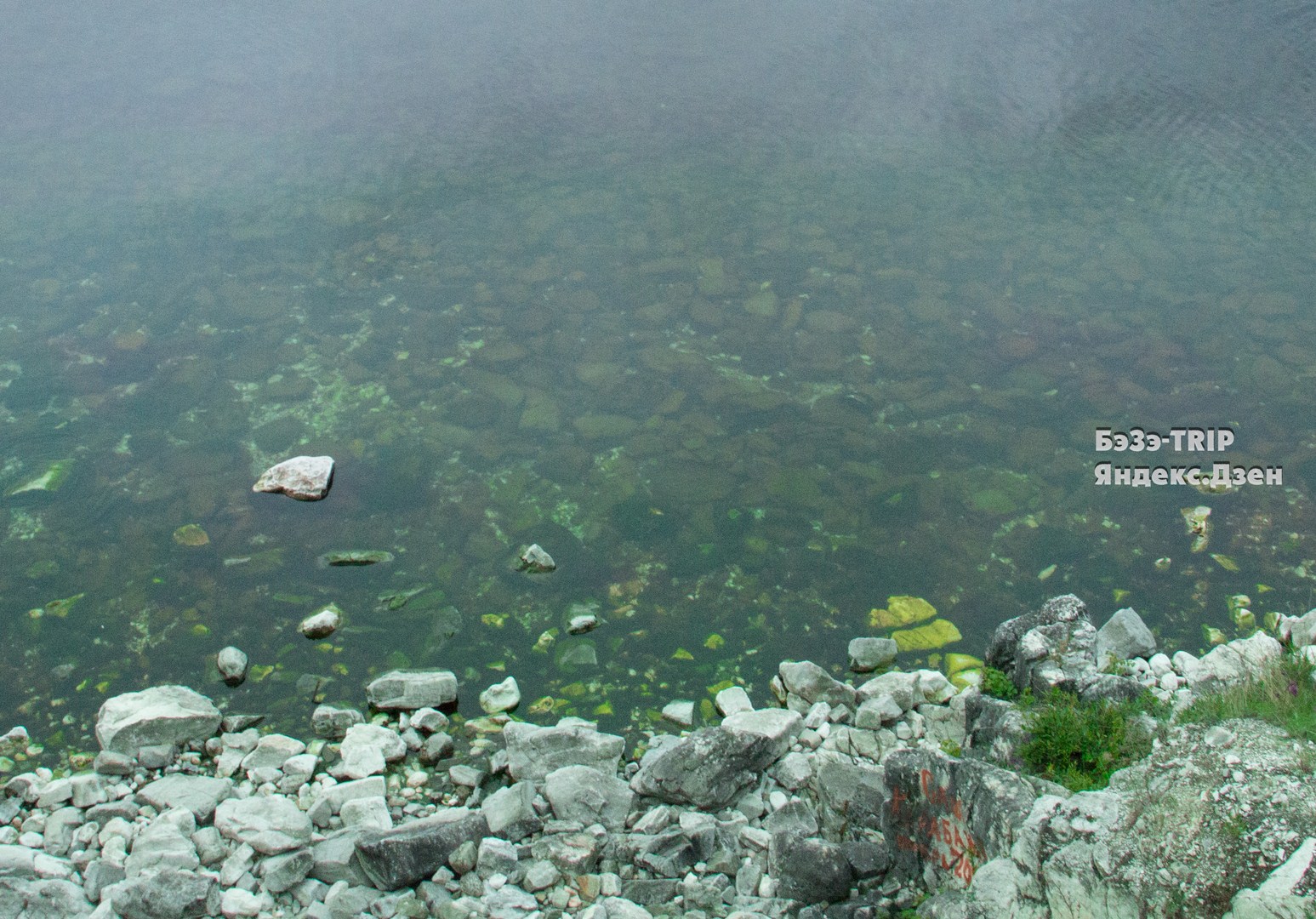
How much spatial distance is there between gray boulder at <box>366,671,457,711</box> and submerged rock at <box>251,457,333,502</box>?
94.4 inches

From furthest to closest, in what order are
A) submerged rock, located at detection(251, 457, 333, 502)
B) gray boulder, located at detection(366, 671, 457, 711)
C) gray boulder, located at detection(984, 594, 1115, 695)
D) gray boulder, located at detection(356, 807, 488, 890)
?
submerged rock, located at detection(251, 457, 333, 502) → gray boulder, located at detection(366, 671, 457, 711) → gray boulder, located at detection(984, 594, 1115, 695) → gray boulder, located at detection(356, 807, 488, 890)

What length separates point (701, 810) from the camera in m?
6.41

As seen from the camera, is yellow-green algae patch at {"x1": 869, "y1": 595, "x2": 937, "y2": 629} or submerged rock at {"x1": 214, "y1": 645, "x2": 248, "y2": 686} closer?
submerged rock at {"x1": 214, "y1": 645, "x2": 248, "y2": 686}

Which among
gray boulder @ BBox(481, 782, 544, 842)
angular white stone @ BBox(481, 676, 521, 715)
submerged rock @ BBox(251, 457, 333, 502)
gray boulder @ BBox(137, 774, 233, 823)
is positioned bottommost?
angular white stone @ BBox(481, 676, 521, 715)

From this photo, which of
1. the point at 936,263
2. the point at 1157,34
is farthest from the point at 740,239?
the point at 1157,34

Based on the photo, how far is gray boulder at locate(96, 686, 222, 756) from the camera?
22.4ft

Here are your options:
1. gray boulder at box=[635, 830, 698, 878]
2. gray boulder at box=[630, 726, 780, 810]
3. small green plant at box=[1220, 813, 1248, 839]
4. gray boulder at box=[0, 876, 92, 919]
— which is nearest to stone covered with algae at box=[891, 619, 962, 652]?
gray boulder at box=[630, 726, 780, 810]

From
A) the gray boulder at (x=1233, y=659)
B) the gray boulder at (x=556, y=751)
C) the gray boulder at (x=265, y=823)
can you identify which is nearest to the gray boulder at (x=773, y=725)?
the gray boulder at (x=556, y=751)

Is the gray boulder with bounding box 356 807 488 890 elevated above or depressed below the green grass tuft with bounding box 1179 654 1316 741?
below

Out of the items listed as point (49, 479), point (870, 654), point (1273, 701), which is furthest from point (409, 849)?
point (49, 479)

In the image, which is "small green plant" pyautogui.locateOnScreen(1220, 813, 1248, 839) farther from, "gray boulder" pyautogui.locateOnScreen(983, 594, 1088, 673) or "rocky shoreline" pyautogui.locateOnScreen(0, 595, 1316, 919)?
"gray boulder" pyautogui.locateOnScreen(983, 594, 1088, 673)

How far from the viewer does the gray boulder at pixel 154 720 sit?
6.82m

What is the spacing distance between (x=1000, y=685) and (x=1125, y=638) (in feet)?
3.65

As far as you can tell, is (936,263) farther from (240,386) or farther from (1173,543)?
(240,386)
